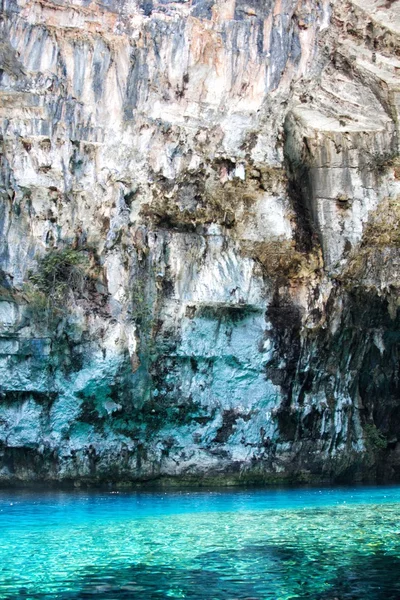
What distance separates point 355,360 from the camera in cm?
1895

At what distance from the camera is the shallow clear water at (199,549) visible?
6.78 meters

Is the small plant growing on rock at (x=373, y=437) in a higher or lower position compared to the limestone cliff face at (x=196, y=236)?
lower

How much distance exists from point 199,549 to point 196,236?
9503 mm

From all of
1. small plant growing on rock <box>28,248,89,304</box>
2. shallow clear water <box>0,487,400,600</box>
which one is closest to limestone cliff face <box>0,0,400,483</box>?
small plant growing on rock <box>28,248,89,304</box>

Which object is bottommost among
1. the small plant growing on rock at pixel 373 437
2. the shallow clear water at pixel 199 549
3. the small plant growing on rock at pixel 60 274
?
the shallow clear water at pixel 199 549

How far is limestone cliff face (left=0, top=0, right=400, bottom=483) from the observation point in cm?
1480

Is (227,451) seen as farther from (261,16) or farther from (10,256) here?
(261,16)

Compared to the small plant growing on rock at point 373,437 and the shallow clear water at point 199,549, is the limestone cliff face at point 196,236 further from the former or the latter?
the shallow clear water at point 199,549

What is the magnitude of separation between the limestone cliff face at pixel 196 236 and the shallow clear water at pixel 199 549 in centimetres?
358

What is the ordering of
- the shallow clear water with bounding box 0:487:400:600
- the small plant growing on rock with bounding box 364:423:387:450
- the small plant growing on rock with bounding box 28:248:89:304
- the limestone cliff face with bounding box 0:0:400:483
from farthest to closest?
the small plant growing on rock with bounding box 364:423:387:450
the small plant growing on rock with bounding box 28:248:89:304
the limestone cliff face with bounding box 0:0:400:483
the shallow clear water with bounding box 0:487:400:600

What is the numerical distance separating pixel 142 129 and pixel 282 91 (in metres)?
2.92

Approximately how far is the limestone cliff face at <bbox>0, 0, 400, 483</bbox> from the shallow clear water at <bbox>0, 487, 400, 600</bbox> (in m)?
3.58

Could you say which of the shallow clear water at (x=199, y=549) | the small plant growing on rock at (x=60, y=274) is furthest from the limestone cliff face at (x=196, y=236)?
the shallow clear water at (x=199, y=549)

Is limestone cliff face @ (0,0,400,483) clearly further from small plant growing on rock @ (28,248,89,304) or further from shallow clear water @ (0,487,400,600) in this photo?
shallow clear water @ (0,487,400,600)
